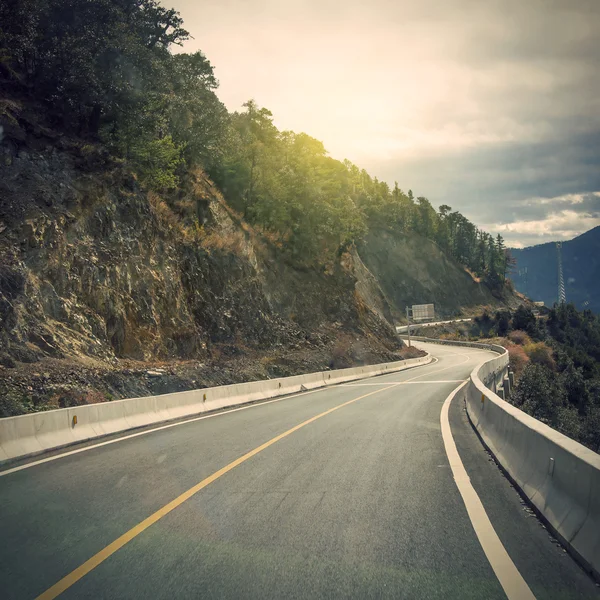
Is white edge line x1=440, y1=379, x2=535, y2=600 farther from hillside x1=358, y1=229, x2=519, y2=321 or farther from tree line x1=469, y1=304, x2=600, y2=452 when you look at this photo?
hillside x1=358, y1=229, x2=519, y2=321

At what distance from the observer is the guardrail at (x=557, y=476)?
467 cm

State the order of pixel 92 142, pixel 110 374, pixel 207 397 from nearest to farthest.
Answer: pixel 207 397
pixel 110 374
pixel 92 142

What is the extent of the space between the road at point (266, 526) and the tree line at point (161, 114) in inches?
900

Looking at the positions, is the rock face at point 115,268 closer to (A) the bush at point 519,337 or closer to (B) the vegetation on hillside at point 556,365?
(B) the vegetation on hillside at point 556,365

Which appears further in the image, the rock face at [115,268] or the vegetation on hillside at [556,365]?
the vegetation on hillside at [556,365]

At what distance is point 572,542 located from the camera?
4879mm

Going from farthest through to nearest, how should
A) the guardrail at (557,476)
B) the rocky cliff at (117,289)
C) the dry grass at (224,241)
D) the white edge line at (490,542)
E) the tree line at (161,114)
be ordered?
the dry grass at (224,241) < the tree line at (161,114) < the rocky cliff at (117,289) < the guardrail at (557,476) < the white edge line at (490,542)

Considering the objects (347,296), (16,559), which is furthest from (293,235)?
(16,559)

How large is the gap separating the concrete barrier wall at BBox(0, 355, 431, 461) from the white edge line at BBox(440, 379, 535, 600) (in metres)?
7.13

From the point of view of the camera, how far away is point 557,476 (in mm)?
5781

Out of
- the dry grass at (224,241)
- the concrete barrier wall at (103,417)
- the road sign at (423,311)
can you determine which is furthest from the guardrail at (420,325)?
the concrete barrier wall at (103,417)

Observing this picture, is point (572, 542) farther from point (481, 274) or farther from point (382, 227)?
point (481, 274)

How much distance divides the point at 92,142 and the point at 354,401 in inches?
750

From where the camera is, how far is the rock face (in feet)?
67.9
